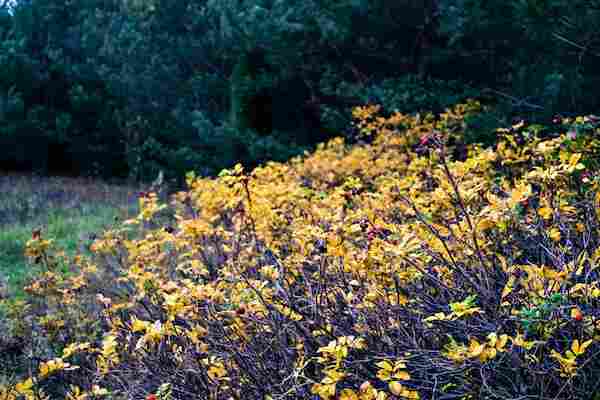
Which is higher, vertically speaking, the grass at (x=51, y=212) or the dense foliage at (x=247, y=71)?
the dense foliage at (x=247, y=71)

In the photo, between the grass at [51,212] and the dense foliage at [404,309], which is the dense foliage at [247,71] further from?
the dense foliage at [404,309]

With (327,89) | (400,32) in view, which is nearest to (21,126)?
(327,89)

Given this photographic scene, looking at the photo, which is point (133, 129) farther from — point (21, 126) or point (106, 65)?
point (21, 126)

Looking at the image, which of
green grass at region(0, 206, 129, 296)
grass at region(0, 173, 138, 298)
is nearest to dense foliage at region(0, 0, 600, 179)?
grass at region(0, 173, 138, 298)

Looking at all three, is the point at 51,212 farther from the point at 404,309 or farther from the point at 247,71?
the point at 404,309

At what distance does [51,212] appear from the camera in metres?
8.54

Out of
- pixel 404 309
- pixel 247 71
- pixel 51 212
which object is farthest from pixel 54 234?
pixel 404 309

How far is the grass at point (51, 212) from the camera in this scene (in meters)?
5.86

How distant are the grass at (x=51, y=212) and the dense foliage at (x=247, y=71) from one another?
3.45 feet

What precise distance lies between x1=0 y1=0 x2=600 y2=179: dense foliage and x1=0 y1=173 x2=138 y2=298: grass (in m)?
1.05

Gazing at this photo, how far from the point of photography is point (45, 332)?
370 centimetres

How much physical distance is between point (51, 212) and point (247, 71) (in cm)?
354

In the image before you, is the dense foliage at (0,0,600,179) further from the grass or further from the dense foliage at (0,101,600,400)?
the dense foliage at (0,101,600,400)

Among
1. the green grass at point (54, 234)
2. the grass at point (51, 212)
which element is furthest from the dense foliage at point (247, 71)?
the green grass at point (54, 234)
